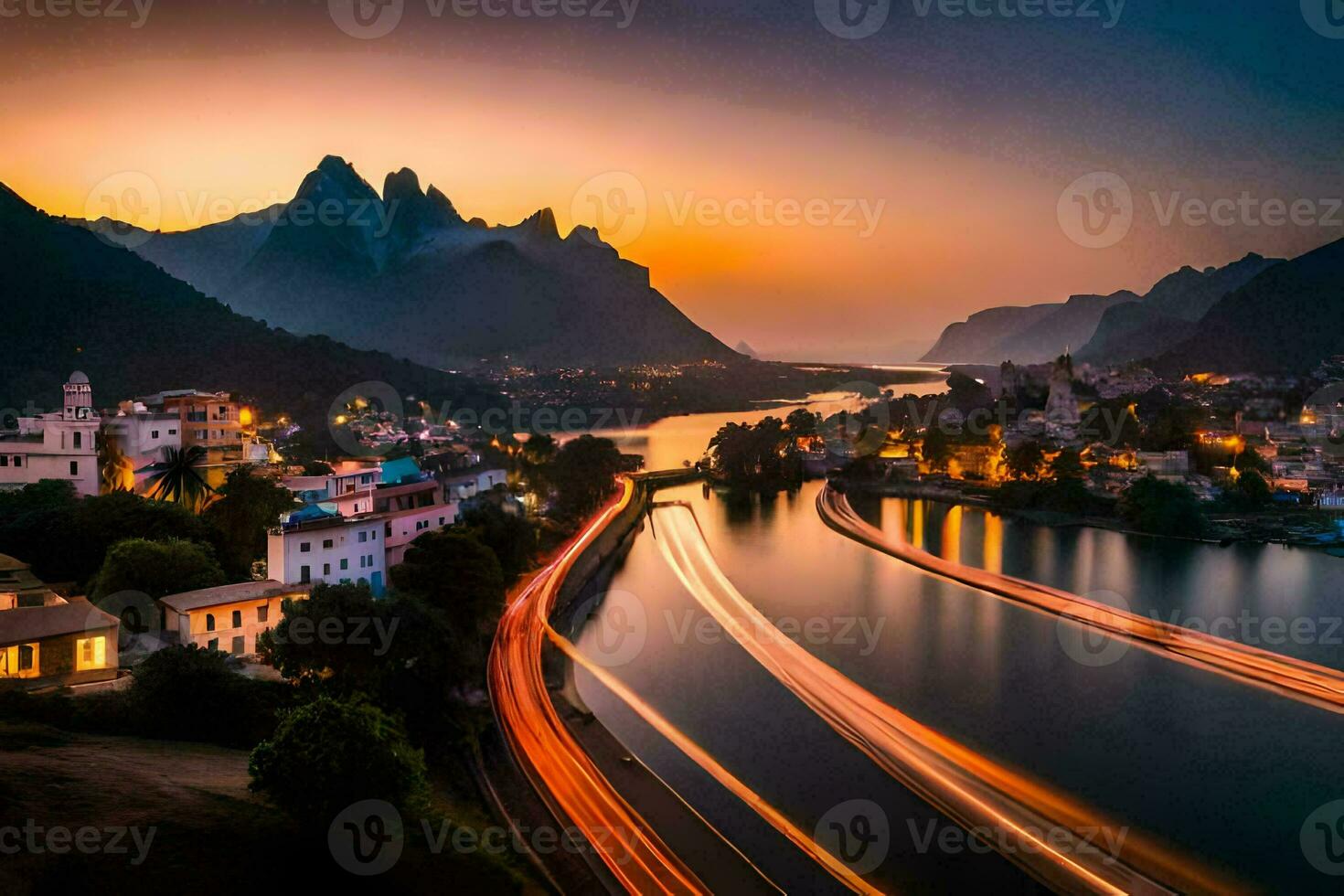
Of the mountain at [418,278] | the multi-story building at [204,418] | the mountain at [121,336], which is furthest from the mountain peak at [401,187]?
the multi-story building at [204,418]

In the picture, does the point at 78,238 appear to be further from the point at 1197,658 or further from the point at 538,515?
the point at 1197,658

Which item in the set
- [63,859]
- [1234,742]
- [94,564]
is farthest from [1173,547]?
[63,859]

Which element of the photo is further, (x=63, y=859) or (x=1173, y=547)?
(x=1173, y=547)

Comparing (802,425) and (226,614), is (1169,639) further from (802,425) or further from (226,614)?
(802,425)

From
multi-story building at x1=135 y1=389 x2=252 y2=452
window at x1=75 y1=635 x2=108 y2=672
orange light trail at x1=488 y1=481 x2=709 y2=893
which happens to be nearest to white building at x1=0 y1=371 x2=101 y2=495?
multi-story building at x1=135 y1=389 x2=252 y2=452

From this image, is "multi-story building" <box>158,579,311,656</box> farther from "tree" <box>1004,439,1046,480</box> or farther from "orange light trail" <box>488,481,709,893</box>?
"tree" <box>1004,439,1046,480</box>
